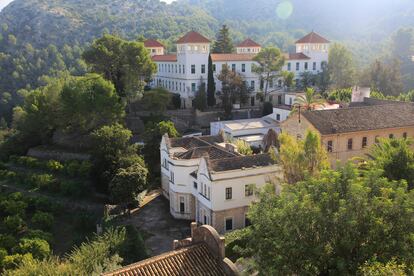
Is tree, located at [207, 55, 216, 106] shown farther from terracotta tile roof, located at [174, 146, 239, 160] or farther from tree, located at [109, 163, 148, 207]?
tree, located at [109, 163, 148, 207]

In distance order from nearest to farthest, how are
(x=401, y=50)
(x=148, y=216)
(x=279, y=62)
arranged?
1. (x=148, y=216)
2. (x=279, y=62)
3. (x=401, y=50)

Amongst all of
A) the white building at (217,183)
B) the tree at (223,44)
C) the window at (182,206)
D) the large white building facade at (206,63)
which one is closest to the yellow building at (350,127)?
the white building at (217,183)

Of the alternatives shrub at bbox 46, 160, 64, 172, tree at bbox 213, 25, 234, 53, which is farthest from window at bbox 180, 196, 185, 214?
tree at bbox 213, 25, 234, 53

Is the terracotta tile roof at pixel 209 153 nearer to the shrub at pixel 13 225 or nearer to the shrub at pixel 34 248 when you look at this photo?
the shrub at pixel 34 248

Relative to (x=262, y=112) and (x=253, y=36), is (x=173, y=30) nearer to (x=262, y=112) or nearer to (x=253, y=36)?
(x=253, y=36)

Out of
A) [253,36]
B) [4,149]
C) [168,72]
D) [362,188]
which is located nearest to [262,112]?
[168,72]

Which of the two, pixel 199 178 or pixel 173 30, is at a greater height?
pixel 173 30

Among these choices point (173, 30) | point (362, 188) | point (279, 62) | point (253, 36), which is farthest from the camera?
point (253, 36)
